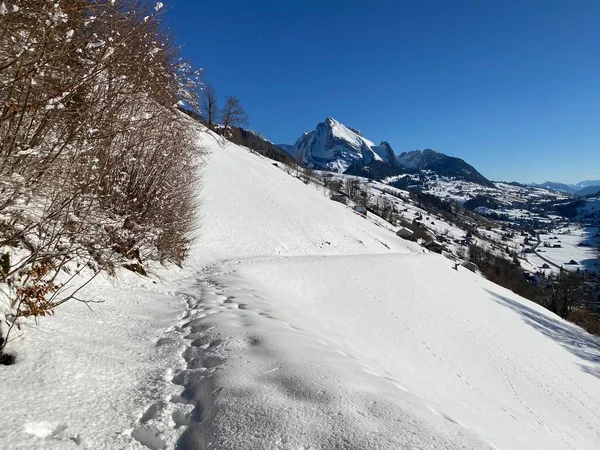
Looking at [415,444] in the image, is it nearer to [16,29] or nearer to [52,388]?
[52,388]

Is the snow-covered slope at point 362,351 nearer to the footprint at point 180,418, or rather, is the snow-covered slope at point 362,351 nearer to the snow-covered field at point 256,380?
the snow-covered field at point 256,380

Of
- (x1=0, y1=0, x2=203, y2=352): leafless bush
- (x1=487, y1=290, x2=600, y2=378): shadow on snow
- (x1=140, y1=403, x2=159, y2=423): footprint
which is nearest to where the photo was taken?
(x1=0, y1=0, x2=203, y2=352): leafless bush

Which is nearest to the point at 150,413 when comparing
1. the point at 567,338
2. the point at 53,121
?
the point at 53,121

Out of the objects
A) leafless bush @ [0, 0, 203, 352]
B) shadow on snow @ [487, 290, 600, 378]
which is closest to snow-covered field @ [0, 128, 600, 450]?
leafless bush @ [0, 0, 203, 352]

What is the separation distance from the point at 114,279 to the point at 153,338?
272 centimetres

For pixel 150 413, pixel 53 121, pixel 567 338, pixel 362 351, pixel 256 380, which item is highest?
pixel 53 121

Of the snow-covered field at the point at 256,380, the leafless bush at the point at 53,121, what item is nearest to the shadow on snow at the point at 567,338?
the snow-covered field at the point at 256,380

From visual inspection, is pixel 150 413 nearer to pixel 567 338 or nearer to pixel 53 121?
pixel 53 121

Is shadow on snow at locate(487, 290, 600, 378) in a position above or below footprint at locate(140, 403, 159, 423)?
below

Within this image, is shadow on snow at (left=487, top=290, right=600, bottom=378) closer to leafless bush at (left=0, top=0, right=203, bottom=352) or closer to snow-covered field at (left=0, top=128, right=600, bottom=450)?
snow-covered field at (left=0, top=128, right=600, bottom=450)

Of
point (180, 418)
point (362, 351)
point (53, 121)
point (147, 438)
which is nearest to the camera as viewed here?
point (147, 438)

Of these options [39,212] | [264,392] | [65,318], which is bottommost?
[65,318]

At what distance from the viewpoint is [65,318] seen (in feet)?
13.5

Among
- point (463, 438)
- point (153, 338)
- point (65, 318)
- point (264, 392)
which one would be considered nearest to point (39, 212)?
point (65, 318)
